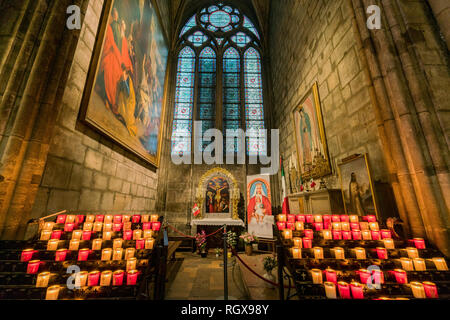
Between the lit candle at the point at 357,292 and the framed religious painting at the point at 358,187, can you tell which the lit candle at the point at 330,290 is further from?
the framed religious painting at the point at 358,187

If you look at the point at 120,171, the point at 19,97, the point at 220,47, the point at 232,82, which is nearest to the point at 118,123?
the point at 120,171

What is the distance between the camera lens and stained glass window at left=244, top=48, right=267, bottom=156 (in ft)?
25.7

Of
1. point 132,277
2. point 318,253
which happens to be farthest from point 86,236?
point 318,253

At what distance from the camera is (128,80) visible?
424 centimetres

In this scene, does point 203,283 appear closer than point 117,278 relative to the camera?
No

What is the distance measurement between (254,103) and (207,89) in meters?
2.35

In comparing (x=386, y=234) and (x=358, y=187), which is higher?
(x=358, y=187)

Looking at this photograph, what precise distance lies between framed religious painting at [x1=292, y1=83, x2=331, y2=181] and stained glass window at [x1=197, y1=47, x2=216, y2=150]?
3919 mm

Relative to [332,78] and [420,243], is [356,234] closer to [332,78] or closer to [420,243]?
[420,243]

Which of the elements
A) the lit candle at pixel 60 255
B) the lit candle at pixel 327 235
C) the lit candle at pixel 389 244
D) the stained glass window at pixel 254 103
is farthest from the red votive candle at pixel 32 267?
the stained glass window at pixel 254 103

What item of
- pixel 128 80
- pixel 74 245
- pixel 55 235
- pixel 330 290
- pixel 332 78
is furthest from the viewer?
pixel 128 80

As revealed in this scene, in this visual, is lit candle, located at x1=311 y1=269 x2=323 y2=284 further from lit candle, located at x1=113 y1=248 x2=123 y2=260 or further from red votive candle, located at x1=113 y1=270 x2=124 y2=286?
lit candle, located at x1=113 y1=248 x2=123 y2=260

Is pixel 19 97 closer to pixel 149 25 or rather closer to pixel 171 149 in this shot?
pixel 149 25

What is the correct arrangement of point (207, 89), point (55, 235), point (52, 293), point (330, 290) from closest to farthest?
1. point (52, 293)
2. point (330, 290)
3. point (55, 235)
4. point (207, 89)
